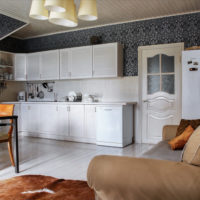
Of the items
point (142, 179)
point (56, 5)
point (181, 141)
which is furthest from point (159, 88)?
point (142, 179)

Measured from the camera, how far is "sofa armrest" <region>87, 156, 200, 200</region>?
1.25 metres

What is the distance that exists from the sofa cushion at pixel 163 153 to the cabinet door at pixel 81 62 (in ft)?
10.5

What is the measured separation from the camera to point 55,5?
215 cm

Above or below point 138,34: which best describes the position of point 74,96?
below

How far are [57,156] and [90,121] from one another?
4.50 feet

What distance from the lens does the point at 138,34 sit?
5289mm

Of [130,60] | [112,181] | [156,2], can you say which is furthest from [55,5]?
[130,60]

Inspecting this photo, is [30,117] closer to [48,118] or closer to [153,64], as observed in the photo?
[48,118]

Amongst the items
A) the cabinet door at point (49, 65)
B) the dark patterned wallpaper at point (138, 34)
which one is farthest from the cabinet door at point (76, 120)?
the dark patterned wallpaper at point (138, 34)

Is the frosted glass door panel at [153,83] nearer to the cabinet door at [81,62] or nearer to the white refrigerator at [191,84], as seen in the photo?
the white refrigerator at [191,84]

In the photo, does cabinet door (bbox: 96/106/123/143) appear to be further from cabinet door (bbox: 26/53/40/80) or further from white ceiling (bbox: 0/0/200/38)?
cabinet door (bbox: 26/53/40/80)

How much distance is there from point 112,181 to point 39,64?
17.5 ft

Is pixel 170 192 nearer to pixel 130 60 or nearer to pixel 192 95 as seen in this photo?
pixel 192 95

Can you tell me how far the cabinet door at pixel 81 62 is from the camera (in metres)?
5.46
